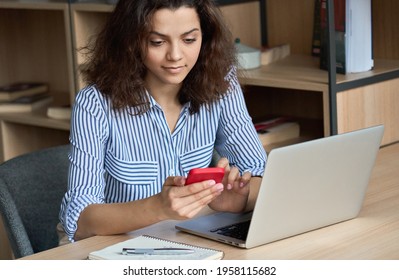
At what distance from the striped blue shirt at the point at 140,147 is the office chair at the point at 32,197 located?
0.19 meters

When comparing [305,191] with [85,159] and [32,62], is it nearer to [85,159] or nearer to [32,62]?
[85,159]

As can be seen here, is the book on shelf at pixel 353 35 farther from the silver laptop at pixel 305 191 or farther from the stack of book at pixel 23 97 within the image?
the stack of book at pixel 23 97

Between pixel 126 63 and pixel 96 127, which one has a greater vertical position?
pixel 126 63

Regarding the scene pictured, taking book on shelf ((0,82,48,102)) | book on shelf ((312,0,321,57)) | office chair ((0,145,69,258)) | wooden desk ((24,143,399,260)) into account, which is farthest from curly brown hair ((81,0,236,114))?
book on shelf ((0,82,48,102))

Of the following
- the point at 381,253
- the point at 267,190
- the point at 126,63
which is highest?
the point at 126,63

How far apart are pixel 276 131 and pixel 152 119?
0.66 meters

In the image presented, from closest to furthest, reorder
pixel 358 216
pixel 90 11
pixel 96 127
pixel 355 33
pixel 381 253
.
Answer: pixel 381 253 → pixel 358 216 → pixel 96 127 → pixel 355 33 → pixel 90 11

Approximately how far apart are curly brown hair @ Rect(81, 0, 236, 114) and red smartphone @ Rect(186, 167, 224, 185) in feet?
1.37

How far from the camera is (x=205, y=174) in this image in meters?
1.59

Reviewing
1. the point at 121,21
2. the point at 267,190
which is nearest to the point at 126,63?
the point at 121,21

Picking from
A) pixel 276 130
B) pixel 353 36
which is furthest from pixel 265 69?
pixel 353 36
